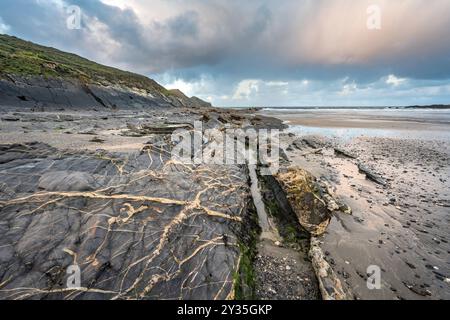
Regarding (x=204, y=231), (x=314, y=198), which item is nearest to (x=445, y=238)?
(x=314, y=198)

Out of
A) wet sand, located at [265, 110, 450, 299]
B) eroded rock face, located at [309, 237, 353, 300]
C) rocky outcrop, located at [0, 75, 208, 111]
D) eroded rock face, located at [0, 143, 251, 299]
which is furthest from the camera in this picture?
rocky outcrop, located at [0, 75, 208, 111]

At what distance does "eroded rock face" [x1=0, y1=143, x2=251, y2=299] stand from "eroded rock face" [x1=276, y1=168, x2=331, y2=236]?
1884 mm

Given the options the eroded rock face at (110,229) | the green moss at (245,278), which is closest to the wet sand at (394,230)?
→ the green moss at (245,278)

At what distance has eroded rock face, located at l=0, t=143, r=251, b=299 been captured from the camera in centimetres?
395

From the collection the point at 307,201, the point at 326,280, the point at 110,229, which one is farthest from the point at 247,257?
the point at 110,229

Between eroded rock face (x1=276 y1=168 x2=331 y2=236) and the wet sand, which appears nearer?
the wet sand

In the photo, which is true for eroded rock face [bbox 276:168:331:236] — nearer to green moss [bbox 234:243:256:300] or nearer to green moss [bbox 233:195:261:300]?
green moss [bbox 233:195:261:300]

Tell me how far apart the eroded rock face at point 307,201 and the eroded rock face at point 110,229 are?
6.18ft

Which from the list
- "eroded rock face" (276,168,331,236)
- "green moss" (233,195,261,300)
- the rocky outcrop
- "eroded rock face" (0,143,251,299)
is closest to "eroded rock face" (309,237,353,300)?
"eroded rock face" (276,168,331,236)

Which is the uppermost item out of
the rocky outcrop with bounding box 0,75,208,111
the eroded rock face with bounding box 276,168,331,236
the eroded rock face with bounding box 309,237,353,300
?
the rocky outcrop with bounding box 0,75,208,111

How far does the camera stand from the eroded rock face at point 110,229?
12.9 ft

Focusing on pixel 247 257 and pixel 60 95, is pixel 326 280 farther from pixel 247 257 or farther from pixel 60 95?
pixel 60 95

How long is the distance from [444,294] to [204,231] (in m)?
5.48

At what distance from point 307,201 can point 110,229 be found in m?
6.14
